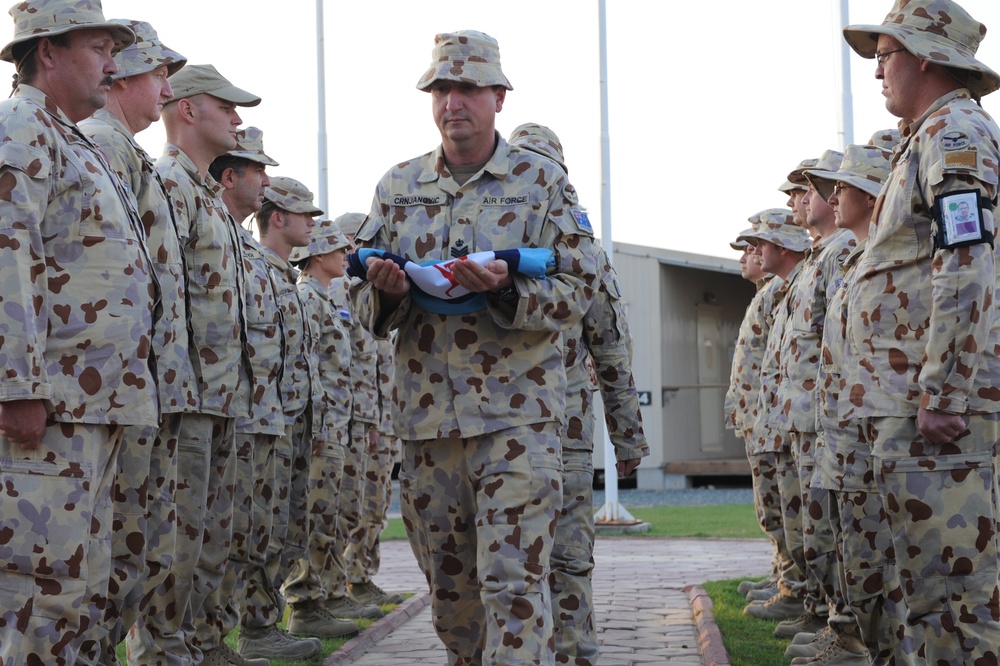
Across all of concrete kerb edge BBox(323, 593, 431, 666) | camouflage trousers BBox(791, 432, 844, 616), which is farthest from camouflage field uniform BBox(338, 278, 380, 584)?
camouflage trousers BBox(791, 432, 844, 616)

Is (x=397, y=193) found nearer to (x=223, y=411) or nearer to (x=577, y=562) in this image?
(x=223, y=411)

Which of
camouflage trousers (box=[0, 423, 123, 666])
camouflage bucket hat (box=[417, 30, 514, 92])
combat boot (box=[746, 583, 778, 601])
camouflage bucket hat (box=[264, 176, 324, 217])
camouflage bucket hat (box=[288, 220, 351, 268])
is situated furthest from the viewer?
camouflage bucket hat (box=[288, 220, 351, 268])

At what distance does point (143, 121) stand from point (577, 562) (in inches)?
127

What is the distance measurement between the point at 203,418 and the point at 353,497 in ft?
15.8

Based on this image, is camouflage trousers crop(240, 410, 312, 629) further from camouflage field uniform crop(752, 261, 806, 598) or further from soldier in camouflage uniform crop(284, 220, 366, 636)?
camouflage field uniform crop(752, 261, 806, 598)

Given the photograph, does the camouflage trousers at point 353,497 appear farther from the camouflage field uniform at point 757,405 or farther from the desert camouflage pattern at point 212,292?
the desert camouflage pattern at point 212,292

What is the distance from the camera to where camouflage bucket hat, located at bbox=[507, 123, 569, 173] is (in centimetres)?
747

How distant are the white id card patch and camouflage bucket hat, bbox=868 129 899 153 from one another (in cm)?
226

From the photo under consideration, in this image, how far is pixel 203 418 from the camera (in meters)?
6.07

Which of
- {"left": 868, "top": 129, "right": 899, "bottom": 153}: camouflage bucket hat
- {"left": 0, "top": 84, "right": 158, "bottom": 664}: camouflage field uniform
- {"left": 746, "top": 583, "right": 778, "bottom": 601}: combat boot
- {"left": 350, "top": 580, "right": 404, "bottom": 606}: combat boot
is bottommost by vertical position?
{"left": 350, "top": 580, "right": 404, "bottom": 606}: combat boot

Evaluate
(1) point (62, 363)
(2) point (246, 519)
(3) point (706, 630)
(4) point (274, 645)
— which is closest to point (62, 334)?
(1) point (62, 363)

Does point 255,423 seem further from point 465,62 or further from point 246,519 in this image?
point 465,62

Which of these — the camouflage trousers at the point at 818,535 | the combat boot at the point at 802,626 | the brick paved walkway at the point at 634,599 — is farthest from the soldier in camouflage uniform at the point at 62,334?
the combat boot at the point at 802,626

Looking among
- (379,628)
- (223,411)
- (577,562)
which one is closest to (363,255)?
(223,411)
